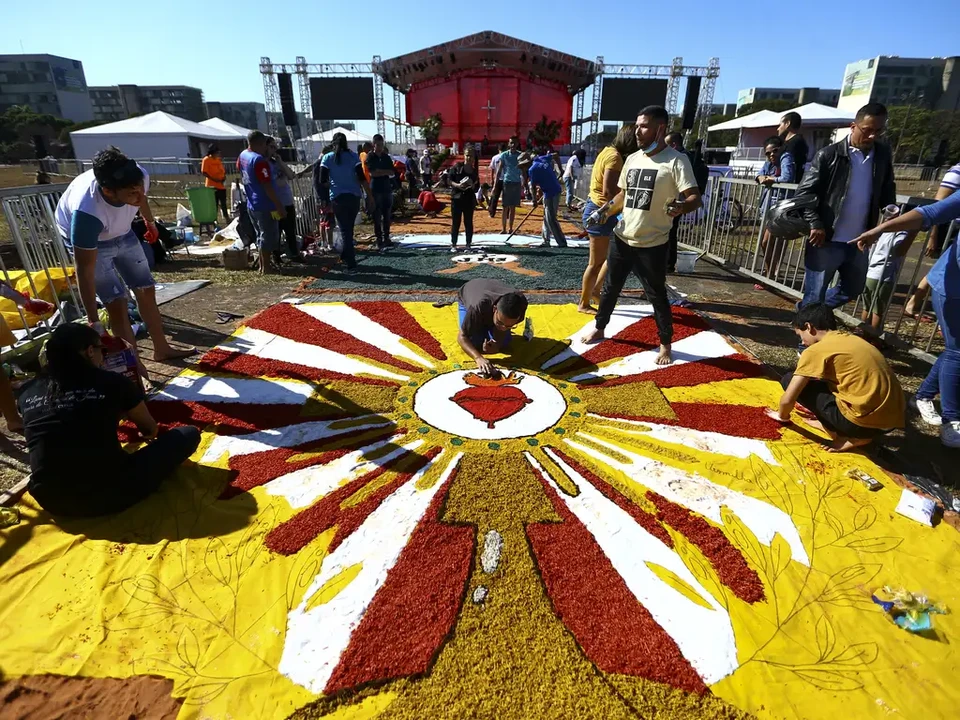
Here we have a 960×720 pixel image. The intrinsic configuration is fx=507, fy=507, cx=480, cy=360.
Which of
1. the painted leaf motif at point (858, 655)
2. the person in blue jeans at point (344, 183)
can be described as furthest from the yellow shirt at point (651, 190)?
the person in blue jeans at point (344, 183)

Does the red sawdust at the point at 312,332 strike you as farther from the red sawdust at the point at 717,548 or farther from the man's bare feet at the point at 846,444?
the man's bare feet at the point at 846,444

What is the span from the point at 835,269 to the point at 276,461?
4.22 meters

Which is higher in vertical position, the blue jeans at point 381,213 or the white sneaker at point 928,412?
the blue jeans at point 381,213

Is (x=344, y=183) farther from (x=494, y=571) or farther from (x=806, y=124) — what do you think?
(x=806, y=124)

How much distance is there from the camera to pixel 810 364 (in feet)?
9.36

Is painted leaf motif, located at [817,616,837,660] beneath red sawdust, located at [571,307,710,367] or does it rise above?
beneath

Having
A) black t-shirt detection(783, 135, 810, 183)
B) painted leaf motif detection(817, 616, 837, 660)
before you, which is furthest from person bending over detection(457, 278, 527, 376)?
black t-shirt detection(783, 135, 810, 183)

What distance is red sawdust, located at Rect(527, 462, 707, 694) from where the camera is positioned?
172 centimetres

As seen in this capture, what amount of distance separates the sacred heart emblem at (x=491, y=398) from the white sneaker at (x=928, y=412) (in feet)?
8.40

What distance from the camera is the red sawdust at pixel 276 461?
2645 millimetres

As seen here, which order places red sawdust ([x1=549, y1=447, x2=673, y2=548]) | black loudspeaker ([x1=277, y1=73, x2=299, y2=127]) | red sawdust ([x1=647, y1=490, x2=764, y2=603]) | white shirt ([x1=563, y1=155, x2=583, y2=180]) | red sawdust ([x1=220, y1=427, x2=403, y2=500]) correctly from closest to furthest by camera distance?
1. red sawdust ([x1=647, y1=490, x2=764, y2=603])
2. red sawdust ([x1=549, y1=447, x2=673, y2=548])
3. red sawdust ([x1=220, y1=427, x2=403, y2=500])
4. white shirt ([x1=563, y1=155, x2=583, y2=180])
5. black loudspeaker ([x1=277, y1=73, x2=299, y2=127])

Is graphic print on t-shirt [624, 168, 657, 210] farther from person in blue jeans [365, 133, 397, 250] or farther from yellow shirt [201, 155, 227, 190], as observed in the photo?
yellow shirt [201, 155, 227, 190]

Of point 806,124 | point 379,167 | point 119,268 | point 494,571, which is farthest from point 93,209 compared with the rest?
point 806,124

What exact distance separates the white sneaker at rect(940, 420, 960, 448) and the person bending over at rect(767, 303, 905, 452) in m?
0.59
